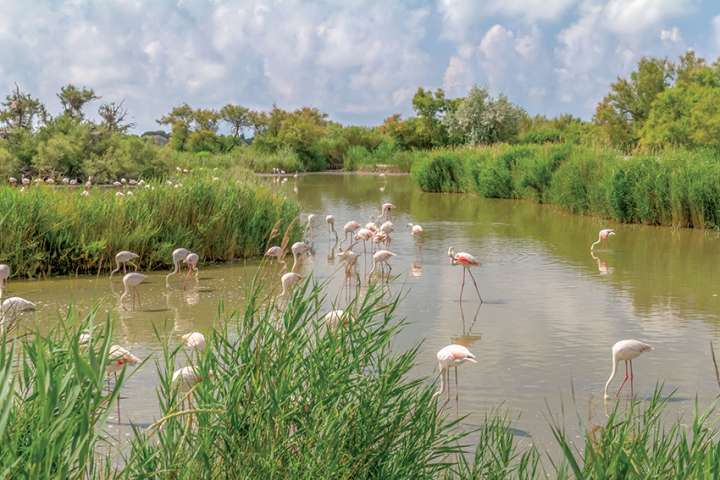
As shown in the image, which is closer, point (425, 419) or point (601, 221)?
point (425, 419)

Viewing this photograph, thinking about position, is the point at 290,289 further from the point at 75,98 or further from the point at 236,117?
the point at 236,117

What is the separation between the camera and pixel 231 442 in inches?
134

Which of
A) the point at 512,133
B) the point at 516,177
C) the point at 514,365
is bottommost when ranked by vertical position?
the point at 514,365

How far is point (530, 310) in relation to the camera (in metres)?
9.59

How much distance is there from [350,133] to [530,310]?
5234cm

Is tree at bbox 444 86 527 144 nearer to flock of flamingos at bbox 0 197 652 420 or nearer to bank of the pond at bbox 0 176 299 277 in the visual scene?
flock of flamingos at bbox 0 197 652 420

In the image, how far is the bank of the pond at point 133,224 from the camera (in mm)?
11031

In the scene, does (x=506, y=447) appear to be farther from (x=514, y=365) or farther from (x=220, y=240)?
(x=220, y=240)

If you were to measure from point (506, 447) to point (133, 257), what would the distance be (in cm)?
839

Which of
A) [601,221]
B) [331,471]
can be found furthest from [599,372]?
[601,221]

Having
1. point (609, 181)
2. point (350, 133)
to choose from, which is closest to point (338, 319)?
point (609, 181)

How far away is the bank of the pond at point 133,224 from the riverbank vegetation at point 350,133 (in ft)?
18.9

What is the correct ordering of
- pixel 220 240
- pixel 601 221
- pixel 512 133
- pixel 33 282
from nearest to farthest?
pixel 33 282
pixel 220 240
pixel 601 221
pixel 512 133

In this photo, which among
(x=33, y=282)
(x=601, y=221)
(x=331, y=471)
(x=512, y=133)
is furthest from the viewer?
(x=512, y=133)
